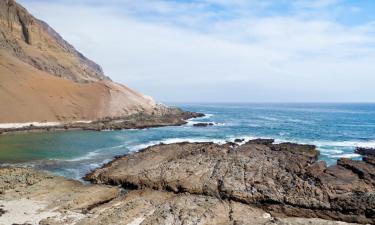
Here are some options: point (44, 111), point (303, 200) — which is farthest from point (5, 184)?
point (44, 111)

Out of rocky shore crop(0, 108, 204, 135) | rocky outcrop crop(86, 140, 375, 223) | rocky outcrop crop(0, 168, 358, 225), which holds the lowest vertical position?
rocky outcrop crop(0, 168, 358, 225)

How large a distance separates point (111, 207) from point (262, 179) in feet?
29.5

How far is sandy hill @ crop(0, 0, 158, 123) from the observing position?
182 feet

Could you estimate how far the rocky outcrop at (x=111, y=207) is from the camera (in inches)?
674

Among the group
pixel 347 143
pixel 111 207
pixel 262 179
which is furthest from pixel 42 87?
pixel 262 179

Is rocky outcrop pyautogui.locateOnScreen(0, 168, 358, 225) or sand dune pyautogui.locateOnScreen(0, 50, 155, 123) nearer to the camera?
rocky outcrop pyautogui.locateOnScreen(0, 168, 358, 225)

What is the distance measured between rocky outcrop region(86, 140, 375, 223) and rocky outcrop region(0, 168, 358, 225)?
1050 millimetres

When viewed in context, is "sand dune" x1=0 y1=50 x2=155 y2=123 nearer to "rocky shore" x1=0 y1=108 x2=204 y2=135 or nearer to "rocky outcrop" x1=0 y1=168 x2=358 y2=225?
"rocky shore" x1=0 y1=108 x2=204 y2=135

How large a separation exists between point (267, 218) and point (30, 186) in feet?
46.1

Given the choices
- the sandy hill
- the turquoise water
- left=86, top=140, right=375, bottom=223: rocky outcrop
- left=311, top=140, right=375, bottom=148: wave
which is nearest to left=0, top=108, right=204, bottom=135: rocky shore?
the sandy hill

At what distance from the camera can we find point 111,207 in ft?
62.4

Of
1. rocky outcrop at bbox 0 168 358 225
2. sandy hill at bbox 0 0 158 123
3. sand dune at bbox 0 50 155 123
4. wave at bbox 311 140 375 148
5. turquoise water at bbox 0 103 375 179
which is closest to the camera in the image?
rocky outcrop at bbox 0 168 358 225

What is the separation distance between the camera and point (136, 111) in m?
71.9

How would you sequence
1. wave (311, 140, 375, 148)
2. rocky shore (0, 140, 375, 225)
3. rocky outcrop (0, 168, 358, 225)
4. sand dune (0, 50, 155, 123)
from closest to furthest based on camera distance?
rocky outcrop (0, 168, 358, 225)
rocky shore (0, 140, 375, 225)
wave (311, 140, 375, 148)
sand dune (0, 50, 155, 123)
